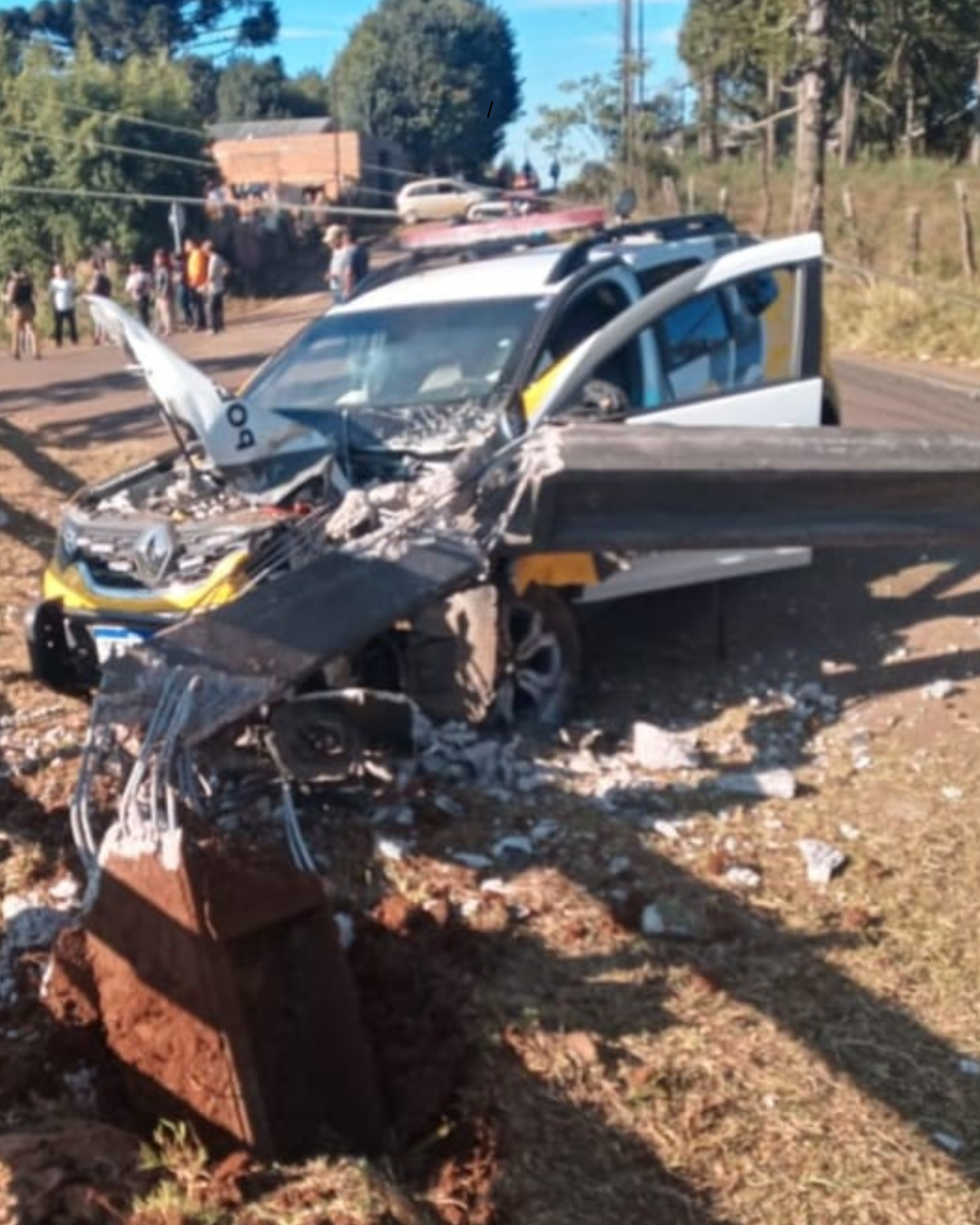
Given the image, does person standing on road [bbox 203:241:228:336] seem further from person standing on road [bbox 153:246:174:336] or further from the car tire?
the car tire

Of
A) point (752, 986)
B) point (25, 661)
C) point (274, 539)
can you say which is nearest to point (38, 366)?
point (25, 661)

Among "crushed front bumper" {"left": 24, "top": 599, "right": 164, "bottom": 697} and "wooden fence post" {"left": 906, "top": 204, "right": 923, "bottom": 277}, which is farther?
"wooden fence post" {"left": 906, "top": 204, "right": 923, "bottom": 277}

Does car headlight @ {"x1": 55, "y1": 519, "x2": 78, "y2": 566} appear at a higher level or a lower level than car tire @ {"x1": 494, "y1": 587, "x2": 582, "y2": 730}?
higher

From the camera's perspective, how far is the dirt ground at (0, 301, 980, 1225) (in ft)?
12.6

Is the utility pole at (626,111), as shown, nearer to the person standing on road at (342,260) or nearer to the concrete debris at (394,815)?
the person standing on road at (342,260)

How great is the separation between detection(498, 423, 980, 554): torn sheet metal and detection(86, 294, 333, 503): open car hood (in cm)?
129

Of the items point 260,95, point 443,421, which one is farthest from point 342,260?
point 260,95

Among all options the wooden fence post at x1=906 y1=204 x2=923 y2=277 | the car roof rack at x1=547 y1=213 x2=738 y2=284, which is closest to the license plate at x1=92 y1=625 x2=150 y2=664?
the car roof rack at x1=547 y1=213 x2=738 y2=284

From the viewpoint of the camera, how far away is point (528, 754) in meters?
6.65

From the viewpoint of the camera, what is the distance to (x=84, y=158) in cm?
4334

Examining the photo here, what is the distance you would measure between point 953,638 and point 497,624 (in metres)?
2.86

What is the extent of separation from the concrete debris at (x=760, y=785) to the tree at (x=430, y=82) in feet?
238

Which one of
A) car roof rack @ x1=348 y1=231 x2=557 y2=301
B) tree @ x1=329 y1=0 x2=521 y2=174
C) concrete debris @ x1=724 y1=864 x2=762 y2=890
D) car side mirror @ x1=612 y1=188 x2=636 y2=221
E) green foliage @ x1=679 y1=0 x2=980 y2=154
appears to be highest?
tree @ x1=329 y1=0 x2=521 y2=174

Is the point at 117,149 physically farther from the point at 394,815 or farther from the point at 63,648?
the point at 394,815
